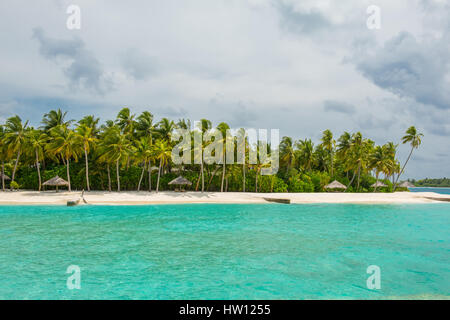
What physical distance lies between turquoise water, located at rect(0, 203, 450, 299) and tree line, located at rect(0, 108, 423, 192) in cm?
1889

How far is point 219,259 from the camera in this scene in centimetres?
1068

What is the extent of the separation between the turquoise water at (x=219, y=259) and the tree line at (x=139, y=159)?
18885mm

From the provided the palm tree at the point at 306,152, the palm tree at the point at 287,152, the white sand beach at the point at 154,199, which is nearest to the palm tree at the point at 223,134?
the white sand beach at the point at 154,199

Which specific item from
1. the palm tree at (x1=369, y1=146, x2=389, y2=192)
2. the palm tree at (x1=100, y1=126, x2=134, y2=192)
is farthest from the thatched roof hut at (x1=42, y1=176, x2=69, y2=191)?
the palm tree at (x1=369, y1=146, x2=389, y2=192)

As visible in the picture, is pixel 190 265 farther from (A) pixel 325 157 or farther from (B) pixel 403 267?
(A) pixel 325 157

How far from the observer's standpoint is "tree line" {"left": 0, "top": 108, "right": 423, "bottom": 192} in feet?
118

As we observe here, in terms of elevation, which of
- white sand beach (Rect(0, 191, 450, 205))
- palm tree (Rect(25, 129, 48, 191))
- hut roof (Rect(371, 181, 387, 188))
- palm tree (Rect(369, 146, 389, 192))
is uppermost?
palm tree (Rect(25, 129, 48, 191))

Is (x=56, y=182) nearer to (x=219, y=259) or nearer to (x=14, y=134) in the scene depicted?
(x=14, y=134)

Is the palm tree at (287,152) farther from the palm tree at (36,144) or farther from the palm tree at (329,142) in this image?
the palm tree at (36,144)

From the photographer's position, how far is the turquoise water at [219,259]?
313 inches

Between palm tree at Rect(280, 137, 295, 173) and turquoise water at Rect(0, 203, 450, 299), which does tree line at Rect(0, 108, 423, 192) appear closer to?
palm tree at Rect(280, 137, 295, 173)
